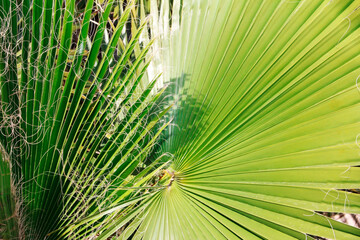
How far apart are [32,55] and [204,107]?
1.95 feet

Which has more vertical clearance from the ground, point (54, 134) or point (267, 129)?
point (267, 129)

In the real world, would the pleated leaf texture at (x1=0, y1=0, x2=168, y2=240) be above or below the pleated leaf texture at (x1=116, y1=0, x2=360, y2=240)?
below

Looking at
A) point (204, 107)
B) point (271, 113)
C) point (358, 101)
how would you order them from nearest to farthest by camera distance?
1. point (358, 101)
2. point (271, 113)
3. point (204, 107)

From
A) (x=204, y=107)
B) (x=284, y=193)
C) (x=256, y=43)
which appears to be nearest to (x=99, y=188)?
(x=204, y=107)

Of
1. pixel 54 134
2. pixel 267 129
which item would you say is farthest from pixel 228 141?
pixel 54 134

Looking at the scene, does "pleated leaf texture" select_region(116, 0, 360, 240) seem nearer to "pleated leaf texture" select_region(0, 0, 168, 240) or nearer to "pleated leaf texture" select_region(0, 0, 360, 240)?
"pleated leaf texture" select_region(0, 0, 360, 240)

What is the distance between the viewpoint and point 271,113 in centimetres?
91

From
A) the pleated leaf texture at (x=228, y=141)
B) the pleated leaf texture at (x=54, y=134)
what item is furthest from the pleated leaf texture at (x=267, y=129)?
the pleated leaf texture at (x=54, y=134)

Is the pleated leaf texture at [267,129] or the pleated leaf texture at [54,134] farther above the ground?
the pleated leaf texture at [267,129]

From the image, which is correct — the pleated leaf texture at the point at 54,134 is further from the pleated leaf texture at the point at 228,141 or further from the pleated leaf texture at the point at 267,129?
the pleated leaf texture at the point at 267,129

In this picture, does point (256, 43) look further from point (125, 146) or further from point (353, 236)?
point (353, 236)

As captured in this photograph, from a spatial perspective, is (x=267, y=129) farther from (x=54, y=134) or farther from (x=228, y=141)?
(x=54, y=134)

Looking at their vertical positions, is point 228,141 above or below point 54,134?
above

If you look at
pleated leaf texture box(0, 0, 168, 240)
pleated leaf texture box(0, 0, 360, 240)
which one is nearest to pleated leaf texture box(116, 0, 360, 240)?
pleated leaf texture box(0, 0, 360, 240)
